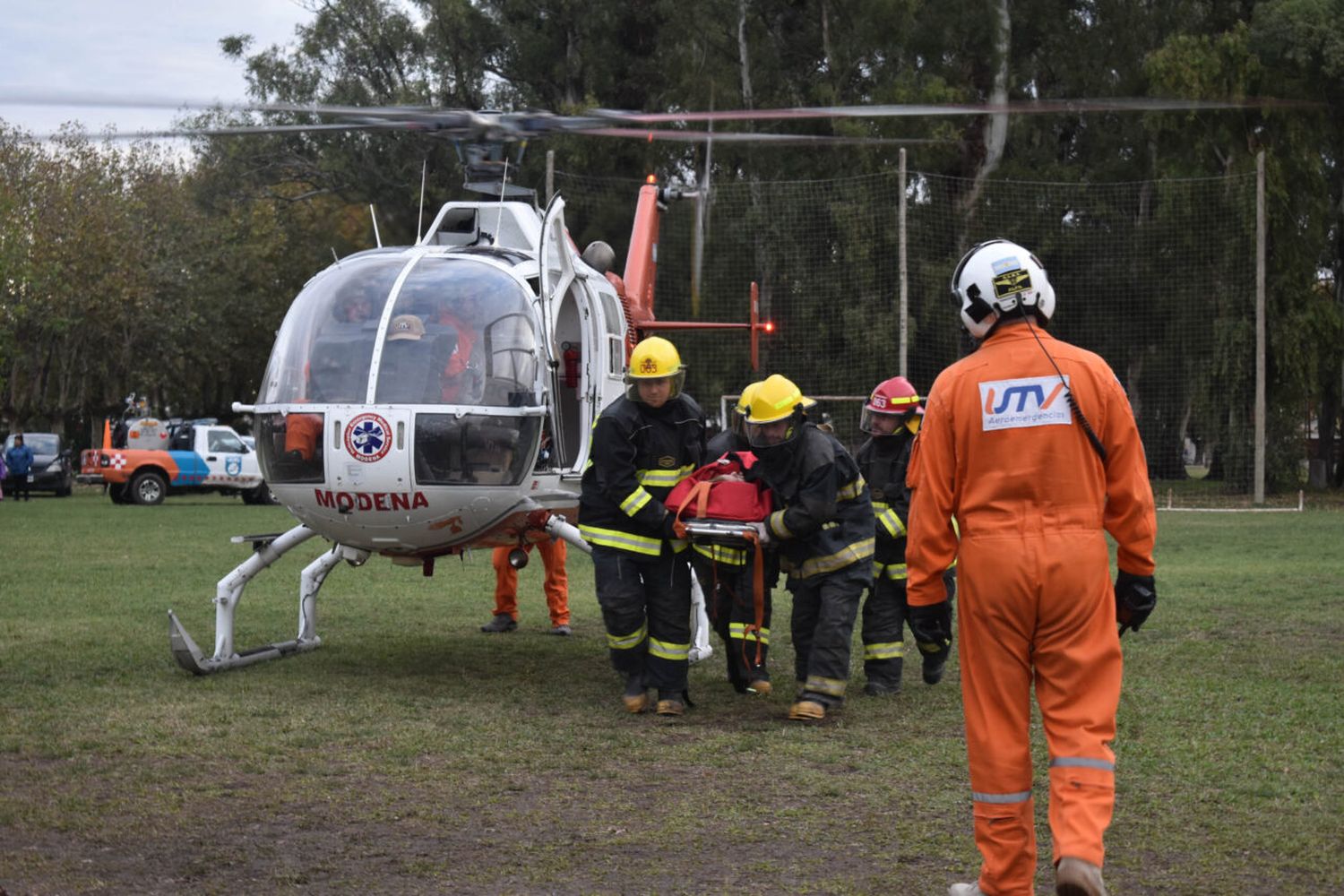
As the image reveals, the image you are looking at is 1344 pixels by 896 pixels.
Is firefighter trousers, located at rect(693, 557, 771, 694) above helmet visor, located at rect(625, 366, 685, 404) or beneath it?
beneath

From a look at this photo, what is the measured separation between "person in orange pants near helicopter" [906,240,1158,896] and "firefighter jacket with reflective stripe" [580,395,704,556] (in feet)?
11.5

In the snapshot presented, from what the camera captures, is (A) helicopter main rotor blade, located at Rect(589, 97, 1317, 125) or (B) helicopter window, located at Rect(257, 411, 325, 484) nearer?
(A) helicopter main rotor blade, located at Rect(589, 97, 1317, 125)

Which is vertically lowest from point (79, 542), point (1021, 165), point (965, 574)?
point (79, 542)

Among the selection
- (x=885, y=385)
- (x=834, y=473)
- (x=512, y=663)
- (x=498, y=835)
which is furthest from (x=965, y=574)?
(x=512, y=663)

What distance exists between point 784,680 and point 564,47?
34501 millimetres

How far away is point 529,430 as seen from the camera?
9.18 metres

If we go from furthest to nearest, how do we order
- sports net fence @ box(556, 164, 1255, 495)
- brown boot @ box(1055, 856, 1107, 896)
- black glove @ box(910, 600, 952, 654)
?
sports net fence @ box(556, 164, 1255, 495) < black glove @ box(910, 600, 952, 654) < brown boot @ box(1055, 856, 1107, 896)

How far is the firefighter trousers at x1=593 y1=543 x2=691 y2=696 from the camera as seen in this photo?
27.5 ft

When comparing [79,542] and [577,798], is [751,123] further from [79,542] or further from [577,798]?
[577,798]

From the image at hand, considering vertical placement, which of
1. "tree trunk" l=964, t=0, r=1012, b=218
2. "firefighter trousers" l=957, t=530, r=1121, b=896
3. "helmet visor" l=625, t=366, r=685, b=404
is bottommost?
"firefighter trousers" l=957, t=530, r=1121, b=896

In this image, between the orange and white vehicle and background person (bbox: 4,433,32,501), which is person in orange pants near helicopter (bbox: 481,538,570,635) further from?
background person (bbox: 4,433,32,501)

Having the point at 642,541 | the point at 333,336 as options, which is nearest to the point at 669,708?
the point at 642,541

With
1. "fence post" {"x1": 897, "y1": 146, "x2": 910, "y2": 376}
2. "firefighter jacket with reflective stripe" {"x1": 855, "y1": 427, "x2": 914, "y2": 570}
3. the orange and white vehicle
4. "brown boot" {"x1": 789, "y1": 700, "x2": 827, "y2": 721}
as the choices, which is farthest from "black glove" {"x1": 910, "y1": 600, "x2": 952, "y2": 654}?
the orange and white vehicle

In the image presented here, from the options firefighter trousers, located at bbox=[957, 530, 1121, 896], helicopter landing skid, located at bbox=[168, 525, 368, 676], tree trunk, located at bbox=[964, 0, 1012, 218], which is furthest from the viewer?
tree trunk, located at bbox=[964, 0, 1012, 218]
